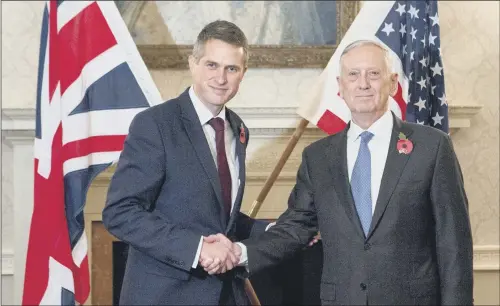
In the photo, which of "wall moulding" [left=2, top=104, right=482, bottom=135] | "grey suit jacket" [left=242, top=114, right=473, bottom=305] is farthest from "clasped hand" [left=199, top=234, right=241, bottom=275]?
"wall moulding" [left=2, top=104, right=482, bottom=135]

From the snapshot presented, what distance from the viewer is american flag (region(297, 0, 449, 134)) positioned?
3506 millimetres

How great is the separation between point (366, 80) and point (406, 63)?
1.32 metres

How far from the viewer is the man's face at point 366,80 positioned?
2273 mm

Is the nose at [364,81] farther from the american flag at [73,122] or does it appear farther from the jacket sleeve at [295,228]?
the american flag at [73,122]

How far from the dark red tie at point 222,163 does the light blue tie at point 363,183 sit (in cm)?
40

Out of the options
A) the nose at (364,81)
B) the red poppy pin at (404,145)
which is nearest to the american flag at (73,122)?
the nose at (364,81)

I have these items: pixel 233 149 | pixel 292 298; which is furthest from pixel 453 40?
pixel 233 149

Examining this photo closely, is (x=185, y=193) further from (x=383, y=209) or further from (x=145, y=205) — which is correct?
(x=383, y=209)

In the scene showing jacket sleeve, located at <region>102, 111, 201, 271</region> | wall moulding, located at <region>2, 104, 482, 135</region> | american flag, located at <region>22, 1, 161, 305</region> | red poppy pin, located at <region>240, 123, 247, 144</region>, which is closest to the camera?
jacket sleeve, located at <region>102, 111, 201, 271</region>

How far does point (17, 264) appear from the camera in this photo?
13.2 ft

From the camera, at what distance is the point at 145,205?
2188 mm

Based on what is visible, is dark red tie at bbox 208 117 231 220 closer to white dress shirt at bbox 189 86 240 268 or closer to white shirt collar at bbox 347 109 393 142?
white dress shirt at bbox 189 86 240 268

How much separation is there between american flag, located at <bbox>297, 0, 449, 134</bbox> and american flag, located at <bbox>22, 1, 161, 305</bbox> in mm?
851

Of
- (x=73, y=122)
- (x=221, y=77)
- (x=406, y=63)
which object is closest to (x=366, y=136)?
(x=221, y=77)
